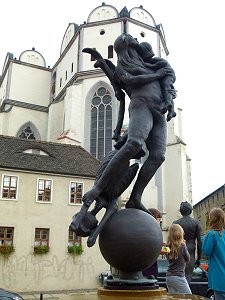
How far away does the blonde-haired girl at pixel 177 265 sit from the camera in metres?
4.63

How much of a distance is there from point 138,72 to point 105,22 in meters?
30.9

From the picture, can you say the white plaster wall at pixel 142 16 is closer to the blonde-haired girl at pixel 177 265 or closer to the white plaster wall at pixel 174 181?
the white plaster wall at pixel 174 181

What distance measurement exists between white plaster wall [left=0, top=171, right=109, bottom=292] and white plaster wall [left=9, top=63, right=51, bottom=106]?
20.7 metres

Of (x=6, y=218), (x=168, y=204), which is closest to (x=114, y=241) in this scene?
(x=6, y=218)

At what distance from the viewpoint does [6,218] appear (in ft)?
58.4

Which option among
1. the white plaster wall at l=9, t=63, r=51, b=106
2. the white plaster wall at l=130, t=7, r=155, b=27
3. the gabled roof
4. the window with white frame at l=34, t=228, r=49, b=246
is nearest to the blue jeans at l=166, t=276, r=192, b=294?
the window with white frame at l=34, t=228, r=49, b=246

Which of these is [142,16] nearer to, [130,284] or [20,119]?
[20,119]

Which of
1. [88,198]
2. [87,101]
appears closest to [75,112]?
[87,101]

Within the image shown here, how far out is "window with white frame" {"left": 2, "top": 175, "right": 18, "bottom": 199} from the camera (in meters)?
18.2

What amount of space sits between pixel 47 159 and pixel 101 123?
396 inches

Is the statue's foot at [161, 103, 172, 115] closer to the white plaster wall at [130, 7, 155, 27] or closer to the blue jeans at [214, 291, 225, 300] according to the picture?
the blue jeans at [214, 291, 225, 300]

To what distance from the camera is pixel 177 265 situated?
15.4 ft

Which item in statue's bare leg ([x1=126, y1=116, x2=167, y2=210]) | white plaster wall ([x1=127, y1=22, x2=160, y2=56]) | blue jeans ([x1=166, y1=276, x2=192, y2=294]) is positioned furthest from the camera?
white plaster wall ([x1=127, y1=22, x2=160, y2=56])

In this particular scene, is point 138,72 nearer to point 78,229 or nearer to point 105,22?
point 78,229
